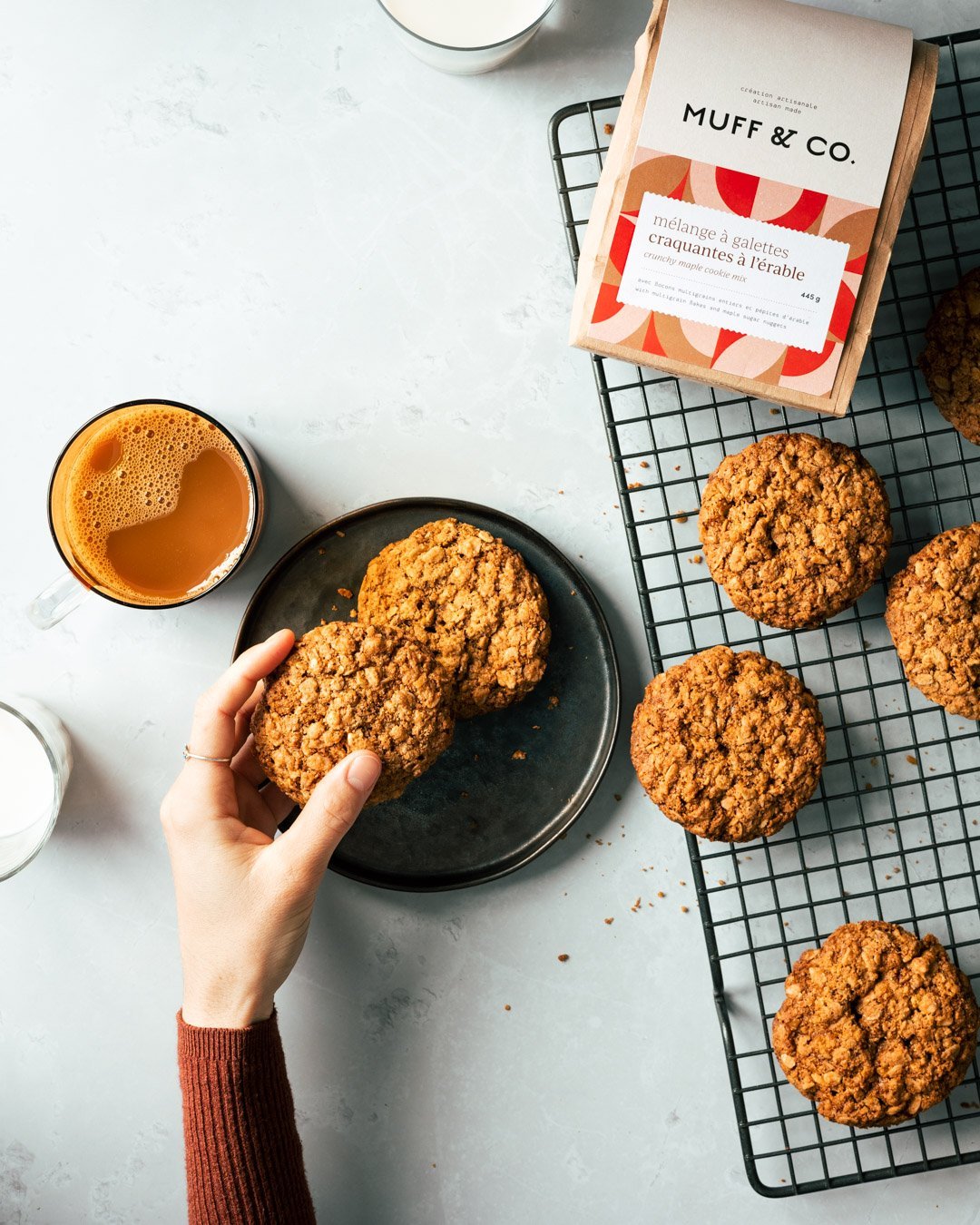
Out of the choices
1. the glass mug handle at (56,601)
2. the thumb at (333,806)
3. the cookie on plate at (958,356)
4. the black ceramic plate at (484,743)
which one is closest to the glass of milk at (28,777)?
the glass mug handle at (56,601)

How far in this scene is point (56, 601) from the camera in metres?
1.78

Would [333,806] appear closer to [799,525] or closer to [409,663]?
[409,663]

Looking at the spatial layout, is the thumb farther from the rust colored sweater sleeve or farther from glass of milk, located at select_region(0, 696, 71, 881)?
glass of milk, located at select_region(0, 696, 71, 881)

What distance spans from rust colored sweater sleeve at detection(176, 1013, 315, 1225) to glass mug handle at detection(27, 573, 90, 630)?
746 millimetres

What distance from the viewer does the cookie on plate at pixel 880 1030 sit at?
1.59 metres

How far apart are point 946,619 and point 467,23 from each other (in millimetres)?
1318

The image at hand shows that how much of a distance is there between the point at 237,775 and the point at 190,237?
3.28ft

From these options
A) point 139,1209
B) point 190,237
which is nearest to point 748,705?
point 190,237

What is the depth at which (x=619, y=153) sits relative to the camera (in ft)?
4.87

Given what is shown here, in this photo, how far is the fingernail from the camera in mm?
1461

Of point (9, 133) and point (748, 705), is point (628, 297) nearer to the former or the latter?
point (748, 705)

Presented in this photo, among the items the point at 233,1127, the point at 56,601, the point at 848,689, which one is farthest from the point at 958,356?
the point at 233,1127

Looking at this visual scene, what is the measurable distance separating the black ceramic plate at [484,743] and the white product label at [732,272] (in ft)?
1.61

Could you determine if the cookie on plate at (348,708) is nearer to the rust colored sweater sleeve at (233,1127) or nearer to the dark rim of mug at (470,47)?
the rust colored sweater sleeve at (233,1127)
